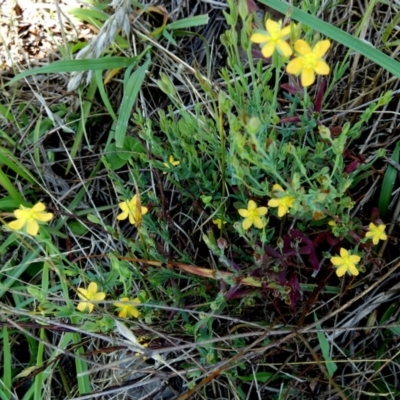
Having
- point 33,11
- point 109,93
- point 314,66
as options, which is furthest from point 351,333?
point 33,11

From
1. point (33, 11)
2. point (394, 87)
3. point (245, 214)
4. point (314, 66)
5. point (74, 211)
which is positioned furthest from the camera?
point (33, 11)

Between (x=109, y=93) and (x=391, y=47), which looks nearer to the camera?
(x=391, y=47)

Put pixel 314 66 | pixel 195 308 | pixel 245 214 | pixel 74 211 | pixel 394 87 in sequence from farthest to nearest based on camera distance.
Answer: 1. pixel 74 211
2. pixel 394 87
3. pixel 195 308
4. pixel 245 214
5. pixel 314 66

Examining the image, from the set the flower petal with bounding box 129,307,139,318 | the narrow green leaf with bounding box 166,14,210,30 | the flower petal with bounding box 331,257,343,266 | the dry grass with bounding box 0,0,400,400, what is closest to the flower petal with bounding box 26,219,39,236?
the dry grass with bounding box 0,0,400,400

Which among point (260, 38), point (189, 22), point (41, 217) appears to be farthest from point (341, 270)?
point (189, 22)

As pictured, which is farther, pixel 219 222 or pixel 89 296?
pixel 219 222

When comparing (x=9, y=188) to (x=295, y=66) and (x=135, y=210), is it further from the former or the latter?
(x=295, y=66)

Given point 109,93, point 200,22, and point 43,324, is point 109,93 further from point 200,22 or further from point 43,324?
point 43,324

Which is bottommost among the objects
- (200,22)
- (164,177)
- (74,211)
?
(74,211)

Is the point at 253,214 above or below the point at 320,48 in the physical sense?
below
